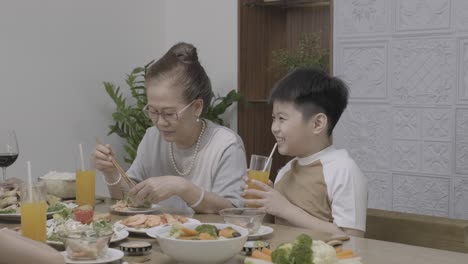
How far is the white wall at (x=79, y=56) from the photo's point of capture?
3.88 m

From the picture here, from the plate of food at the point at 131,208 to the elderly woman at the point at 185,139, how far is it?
0.48ft

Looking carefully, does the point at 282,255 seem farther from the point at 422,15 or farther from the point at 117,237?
the point at 422,15

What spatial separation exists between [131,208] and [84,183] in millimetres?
220

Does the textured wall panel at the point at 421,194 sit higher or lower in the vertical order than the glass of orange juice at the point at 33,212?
lower

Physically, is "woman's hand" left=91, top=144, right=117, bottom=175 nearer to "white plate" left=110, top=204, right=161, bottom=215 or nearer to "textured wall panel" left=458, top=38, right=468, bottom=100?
"white plate" left=110, top=204, right=161, bottom=215

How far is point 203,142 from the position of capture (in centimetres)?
249

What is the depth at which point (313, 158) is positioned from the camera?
2227mm

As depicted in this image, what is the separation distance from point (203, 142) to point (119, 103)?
1917mm

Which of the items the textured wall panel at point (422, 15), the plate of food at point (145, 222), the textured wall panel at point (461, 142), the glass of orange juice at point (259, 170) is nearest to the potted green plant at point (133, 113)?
the textured wall panel at point (422, 15)

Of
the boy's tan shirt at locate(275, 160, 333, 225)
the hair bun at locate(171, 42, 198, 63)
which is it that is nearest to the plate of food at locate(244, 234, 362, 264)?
the boy's tan shirt at locate(275, 160, 333, 225)

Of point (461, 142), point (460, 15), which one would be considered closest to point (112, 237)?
point (461, 142)

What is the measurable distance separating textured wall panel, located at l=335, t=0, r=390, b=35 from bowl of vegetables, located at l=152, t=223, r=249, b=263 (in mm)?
2263

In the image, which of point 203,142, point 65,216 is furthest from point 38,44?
point 65,216

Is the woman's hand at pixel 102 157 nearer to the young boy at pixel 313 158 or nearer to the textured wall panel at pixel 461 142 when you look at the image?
the young boy at pixel 313 158
